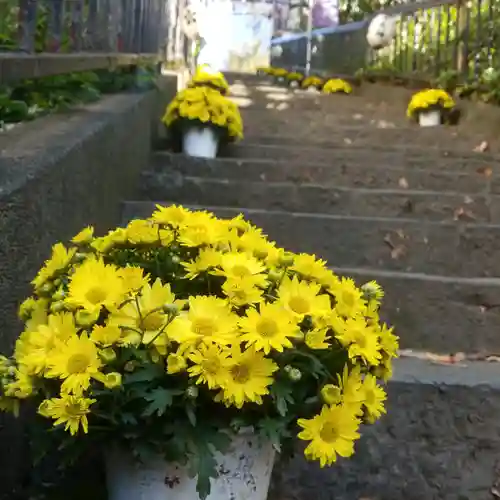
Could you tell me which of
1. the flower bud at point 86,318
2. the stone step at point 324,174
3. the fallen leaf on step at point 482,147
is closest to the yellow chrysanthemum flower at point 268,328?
the flower bud at point 86,318

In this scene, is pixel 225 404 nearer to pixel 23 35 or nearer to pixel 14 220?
pixel 14 220

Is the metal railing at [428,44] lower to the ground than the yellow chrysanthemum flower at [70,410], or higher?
higher

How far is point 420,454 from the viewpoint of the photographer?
6.07 ft

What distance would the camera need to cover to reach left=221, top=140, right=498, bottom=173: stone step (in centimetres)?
370

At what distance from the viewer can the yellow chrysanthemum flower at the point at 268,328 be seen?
1.21 m

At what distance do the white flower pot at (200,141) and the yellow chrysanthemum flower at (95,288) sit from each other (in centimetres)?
226

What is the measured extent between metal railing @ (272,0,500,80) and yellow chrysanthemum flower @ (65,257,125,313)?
4.21 m

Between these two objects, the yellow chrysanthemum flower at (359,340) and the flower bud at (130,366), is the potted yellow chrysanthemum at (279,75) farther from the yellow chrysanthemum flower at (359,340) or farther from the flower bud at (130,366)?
the flower bud at (130,366)

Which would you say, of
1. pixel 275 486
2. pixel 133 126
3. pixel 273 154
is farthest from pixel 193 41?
pixel 275 486

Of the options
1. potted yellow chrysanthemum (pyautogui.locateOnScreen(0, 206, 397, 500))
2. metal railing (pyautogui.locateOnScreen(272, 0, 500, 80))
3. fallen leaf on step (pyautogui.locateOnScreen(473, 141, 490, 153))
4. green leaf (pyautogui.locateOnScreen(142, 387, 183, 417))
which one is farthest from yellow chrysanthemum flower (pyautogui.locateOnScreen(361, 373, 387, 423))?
metal railing (pyautogui.locateOnScreen(272, 0, 500, 80))

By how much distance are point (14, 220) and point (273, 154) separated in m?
2.48

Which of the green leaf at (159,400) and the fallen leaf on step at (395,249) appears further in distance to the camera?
the fallen leaf on step at (395,249)

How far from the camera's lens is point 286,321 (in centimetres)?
125

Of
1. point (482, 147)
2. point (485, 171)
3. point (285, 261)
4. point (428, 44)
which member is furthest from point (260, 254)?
point (428, 44)
